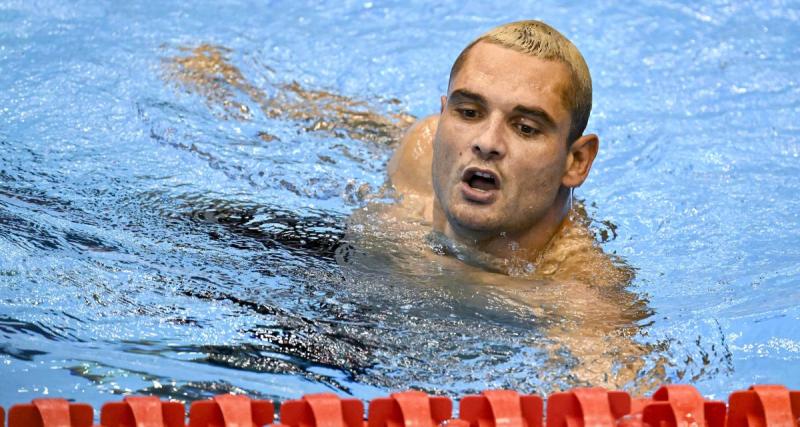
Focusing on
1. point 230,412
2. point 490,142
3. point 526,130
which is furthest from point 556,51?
point 230,412

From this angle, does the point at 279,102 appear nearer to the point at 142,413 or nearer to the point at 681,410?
the point at 142,413

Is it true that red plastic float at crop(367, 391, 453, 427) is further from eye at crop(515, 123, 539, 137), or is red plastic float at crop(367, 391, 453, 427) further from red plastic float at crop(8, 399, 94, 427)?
eye at crop(515, 123, 539, 137)

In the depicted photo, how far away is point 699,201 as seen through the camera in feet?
18.1

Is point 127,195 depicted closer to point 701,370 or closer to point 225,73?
point 225,73

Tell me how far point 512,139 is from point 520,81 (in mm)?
191

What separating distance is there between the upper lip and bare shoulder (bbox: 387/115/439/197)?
0.94m

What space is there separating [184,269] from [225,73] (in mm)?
2347

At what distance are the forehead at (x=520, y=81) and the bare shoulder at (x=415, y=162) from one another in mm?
1022

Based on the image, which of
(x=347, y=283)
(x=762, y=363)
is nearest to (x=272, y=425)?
(x=347, y=283)

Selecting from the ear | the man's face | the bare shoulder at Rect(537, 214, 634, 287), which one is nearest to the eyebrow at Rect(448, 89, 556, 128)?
the man's face

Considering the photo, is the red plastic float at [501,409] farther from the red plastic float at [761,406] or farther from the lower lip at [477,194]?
the lower lip at [477,194]

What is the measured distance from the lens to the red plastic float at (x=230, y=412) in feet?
9.27

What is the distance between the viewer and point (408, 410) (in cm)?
286

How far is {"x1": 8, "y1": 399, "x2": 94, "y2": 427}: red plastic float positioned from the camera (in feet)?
8.94
